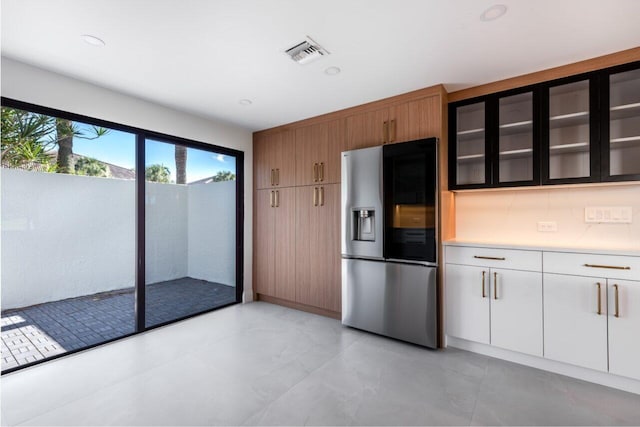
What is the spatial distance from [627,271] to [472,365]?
126 cm

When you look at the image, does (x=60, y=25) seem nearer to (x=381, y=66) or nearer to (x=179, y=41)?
(x=179, y=41)

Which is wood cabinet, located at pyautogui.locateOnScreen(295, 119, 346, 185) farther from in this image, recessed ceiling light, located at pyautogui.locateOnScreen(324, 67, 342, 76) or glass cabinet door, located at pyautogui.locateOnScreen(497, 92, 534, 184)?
glass cabinet door, located at pyautogui.locateOnScreen(497, 92, 534, 184)

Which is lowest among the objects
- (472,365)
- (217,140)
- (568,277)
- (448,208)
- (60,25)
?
(472,365)

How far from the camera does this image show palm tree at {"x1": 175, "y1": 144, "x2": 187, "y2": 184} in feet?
11.1

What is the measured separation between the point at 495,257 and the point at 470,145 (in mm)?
1057

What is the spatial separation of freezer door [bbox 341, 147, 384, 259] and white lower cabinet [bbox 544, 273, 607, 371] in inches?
54.9

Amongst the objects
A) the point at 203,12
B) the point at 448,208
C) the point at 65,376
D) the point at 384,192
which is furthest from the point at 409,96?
the point at 65,376

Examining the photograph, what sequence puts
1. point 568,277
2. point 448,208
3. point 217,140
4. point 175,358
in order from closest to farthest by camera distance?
point 568,277, point 175,358, point 448,208, point 217,140

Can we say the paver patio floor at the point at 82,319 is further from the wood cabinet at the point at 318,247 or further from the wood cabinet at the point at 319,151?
the wood cabinet at the point at 319,151

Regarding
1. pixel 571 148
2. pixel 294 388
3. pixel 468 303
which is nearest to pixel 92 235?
pixel 294 388

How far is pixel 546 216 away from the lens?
257cm

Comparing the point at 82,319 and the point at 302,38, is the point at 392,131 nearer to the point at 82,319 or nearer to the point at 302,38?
the point at 302,38

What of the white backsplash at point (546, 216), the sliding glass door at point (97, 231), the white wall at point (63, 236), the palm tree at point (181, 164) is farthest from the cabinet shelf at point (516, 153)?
the white wall at point (63, 236)

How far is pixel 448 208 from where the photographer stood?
281 cm
